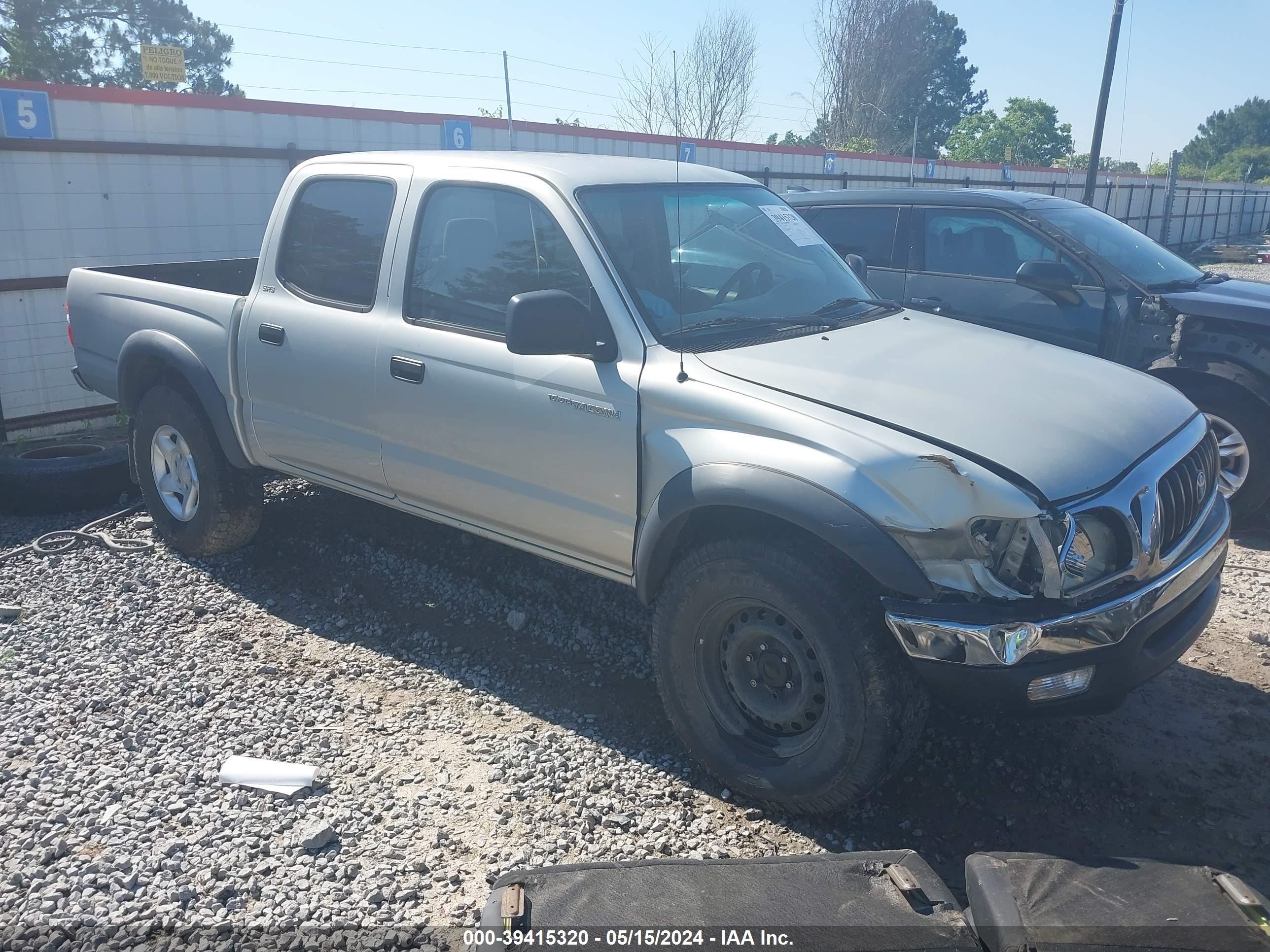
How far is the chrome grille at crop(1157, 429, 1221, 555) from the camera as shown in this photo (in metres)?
3.18

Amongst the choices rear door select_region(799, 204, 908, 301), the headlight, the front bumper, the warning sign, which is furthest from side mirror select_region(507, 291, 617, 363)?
the warning sign

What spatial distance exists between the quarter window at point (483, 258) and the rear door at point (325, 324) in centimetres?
20

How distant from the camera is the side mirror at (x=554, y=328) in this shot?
3307 mm

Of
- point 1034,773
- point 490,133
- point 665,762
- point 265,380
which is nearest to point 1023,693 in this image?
point 1034,773

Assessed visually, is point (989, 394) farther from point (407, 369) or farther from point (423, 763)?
point (423, 763)

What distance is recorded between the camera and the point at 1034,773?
11.5 ft

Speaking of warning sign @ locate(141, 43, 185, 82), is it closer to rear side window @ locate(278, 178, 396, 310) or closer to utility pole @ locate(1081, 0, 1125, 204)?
rear side window @ locate(278, 178, 396, 310)

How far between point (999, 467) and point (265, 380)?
328cm

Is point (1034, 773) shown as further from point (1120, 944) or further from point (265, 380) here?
point (265, 380)

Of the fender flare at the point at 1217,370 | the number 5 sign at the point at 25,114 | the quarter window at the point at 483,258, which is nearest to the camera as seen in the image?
the quarter window at the point at 483,258

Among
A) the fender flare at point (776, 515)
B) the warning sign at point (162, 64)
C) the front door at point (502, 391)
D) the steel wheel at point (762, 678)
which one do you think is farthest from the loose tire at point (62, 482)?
the steel wheel at point (762, 678)

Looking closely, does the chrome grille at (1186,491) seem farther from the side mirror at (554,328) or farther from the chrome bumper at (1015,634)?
the side mirror at (554,328)

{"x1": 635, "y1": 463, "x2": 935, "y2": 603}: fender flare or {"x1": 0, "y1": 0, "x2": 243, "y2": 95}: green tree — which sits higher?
{"x1": 0, "y1": 0, "x2": 243, "y2": 95}: green tree

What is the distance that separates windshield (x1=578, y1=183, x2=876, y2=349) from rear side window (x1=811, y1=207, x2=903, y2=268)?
2.80 m
